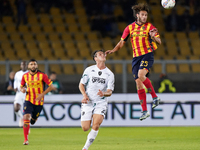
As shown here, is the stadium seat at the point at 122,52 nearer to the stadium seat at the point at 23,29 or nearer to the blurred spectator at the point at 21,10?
the stadium seat at the point at 23,29

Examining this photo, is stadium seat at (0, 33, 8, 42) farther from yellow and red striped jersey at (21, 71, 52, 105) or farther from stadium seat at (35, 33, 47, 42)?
yellow and red striped jersey at (21, 71, 52, 105)

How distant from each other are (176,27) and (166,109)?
6805 mm

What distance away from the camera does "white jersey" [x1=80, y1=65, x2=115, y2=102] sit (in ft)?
26.6

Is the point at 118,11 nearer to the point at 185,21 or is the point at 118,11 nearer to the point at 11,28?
the point at 185,21

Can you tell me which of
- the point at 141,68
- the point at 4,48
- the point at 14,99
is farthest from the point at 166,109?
the point at 4,48

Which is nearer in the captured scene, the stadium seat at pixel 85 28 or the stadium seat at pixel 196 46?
the stadium seat at pixel 196 46

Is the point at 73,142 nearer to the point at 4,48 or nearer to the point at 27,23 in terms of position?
the point at 4,48

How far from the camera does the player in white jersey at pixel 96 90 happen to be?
798cm

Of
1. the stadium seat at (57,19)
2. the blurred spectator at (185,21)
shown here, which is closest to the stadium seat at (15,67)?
the stadium seat at (57,19)

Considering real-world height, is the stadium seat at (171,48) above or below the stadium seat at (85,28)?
below

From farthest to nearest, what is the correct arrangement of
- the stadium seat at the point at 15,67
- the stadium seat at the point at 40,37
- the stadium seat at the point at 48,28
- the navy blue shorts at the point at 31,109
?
the stadium seat at the point at 48,28, the stadium seat at the point at 40,37, the stadium seat at the point at 15,67, the navy blue shorts at the point at 31,109

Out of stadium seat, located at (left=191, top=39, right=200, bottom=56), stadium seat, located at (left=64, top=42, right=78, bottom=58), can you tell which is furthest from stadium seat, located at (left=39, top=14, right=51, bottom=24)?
stadium seat, located at (left=191, top=39, right=200, bottom=56)

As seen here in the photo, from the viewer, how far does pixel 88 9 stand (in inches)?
835

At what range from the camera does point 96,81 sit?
26.8ft
